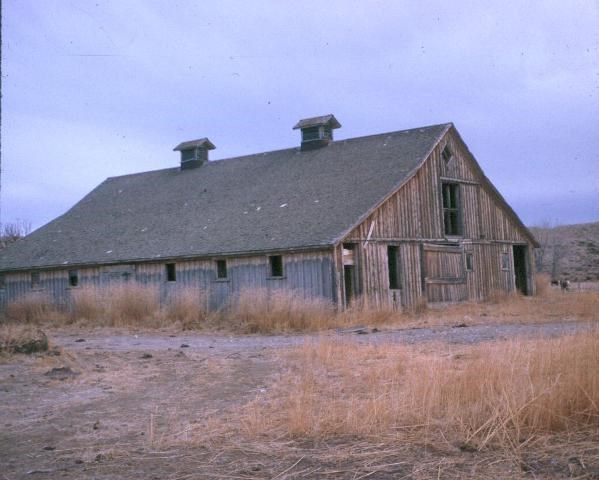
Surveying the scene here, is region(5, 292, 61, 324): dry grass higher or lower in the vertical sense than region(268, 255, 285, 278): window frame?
lower

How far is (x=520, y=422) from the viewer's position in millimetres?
5898

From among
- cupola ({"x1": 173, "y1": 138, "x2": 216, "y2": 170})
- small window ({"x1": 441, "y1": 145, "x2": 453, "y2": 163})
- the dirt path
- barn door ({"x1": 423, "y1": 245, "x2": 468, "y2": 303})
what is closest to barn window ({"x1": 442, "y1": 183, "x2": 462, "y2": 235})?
barn door ({"x1": 423, "y1": 245, "x2": 468, "y2": 303})

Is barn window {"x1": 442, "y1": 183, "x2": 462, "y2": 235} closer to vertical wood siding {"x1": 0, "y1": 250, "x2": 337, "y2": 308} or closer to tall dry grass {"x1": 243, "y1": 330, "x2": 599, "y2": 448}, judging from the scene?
vertical wood siding {"x1": 0, "y1": 250, "x2": 337, "y2": 308}

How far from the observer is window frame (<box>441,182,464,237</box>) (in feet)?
84.6

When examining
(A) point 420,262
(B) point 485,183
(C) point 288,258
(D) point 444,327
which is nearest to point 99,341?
(C) point 288,258

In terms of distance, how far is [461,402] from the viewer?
6723 mm

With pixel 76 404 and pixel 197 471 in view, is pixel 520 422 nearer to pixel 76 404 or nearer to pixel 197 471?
pixel 197 471

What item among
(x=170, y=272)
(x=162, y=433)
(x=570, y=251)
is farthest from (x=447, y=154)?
(x=570, y=251)

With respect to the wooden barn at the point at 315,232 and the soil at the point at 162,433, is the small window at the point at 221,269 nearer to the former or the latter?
the wooden barn at the point at 315,232

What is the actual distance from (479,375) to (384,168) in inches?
690

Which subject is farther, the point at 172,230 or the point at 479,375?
the point at 172,230

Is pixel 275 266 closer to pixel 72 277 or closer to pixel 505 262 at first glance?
pixel 72 277

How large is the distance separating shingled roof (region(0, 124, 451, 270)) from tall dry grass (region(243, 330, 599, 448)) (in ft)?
39.1

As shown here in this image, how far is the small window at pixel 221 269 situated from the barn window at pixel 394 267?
562 cm
